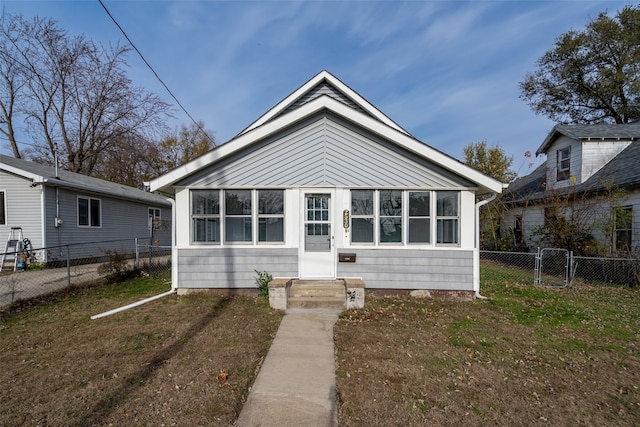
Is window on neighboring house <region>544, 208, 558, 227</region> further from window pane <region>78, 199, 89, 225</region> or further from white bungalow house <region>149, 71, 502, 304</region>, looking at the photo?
window pane <region>78, 199, 89, 225</region>

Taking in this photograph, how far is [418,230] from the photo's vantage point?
273 inches

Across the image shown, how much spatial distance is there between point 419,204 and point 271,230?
3456mm

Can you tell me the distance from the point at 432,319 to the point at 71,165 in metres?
28.6

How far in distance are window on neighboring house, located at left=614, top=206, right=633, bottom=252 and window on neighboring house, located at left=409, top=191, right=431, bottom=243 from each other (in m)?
6.80

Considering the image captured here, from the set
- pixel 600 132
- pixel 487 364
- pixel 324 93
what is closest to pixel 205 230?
pixel 324 93

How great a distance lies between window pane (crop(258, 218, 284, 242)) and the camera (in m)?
7.00

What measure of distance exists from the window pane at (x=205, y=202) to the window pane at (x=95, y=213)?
371 inches

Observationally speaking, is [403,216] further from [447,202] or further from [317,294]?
[317,294]

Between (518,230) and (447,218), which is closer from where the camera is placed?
(447,218)

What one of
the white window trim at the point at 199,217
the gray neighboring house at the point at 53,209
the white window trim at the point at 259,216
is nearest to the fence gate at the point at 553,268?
the white window trim at the point at 259,216

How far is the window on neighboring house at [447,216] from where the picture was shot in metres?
6.90

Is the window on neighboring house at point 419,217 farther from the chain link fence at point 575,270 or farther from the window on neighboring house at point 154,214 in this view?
the window on neighboring house at point 154,214

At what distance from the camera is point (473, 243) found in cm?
685

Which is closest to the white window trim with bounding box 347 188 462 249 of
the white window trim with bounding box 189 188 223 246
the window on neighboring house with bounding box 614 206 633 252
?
the white window trim with bounding box 189 188 223 246
